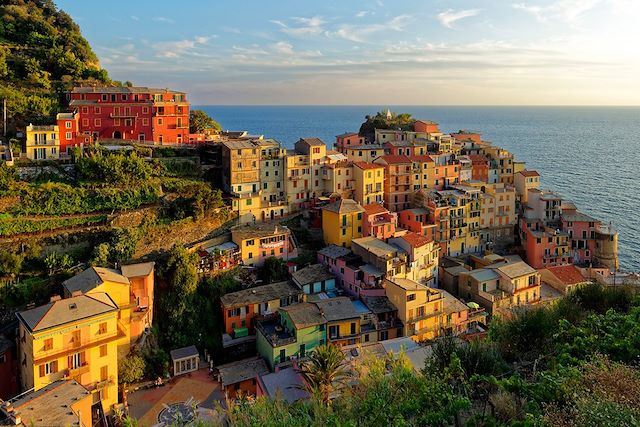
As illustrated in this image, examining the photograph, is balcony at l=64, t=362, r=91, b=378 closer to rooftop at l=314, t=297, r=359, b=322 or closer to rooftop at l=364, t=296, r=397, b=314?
rooftop at l=314, t=297, r=359, b=322

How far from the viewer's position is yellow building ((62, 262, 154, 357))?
80.1ft

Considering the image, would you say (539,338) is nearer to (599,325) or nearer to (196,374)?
(599,325)

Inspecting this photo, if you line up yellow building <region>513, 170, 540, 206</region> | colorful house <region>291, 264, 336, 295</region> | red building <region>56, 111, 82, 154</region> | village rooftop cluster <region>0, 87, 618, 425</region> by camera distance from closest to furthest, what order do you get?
village rooftop cluster <region>0, 87, 618, 425</region> → colorful house <region>291, 264, 336, 295</region> → red building <region>56, 111, 82, 154</region> → yellow building <region>513, 170, 540, 206</region>

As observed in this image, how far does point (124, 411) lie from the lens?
22.8m

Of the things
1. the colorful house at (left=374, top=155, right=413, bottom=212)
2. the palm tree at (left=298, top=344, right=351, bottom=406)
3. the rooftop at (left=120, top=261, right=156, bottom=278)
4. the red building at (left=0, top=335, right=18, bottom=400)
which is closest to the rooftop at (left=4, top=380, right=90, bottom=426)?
the red building at (left=0, top=335, right=18, bottom=400)

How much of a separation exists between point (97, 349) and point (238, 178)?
17.4m

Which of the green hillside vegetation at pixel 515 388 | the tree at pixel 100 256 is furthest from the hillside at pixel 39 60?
the green hillside vegetation at pixel 515 388

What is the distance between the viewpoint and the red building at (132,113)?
38812 mm

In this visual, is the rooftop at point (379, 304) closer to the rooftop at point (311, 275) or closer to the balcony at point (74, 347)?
the rooftop at point (311, 275)

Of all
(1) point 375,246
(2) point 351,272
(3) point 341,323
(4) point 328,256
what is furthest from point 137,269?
(1) point 375,246

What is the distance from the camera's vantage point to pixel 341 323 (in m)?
27.3

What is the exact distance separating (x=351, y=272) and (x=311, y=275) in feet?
7.89

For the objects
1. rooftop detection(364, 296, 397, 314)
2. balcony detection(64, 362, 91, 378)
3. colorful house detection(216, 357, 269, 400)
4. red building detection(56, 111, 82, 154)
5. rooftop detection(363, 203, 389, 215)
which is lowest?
colorful house detection(216, 357, 269, 400)

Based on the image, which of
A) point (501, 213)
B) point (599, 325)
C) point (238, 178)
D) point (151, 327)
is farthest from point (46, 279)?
point (501, 213)
